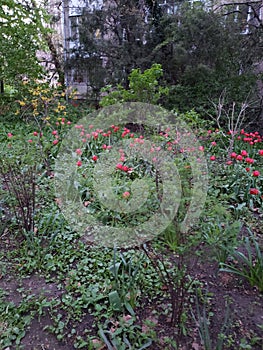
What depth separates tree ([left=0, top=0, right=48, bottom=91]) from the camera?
6047mm

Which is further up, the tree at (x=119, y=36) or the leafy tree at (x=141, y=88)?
the tree at (x=119, y=36)

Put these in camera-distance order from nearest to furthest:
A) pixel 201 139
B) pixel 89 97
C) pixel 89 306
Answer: pixel 89 306, pixel 201 139, pixel 89 97

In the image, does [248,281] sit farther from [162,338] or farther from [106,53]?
[106,53]

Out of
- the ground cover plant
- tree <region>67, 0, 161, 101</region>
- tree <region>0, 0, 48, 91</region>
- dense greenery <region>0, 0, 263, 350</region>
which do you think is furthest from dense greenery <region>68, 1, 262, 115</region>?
the ground cover plant

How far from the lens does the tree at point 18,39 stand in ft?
19.8

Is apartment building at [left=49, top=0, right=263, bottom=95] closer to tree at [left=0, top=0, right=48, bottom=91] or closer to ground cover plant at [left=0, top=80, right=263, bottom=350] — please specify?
tree at [left=0, top=0, right=48, bottom=91]

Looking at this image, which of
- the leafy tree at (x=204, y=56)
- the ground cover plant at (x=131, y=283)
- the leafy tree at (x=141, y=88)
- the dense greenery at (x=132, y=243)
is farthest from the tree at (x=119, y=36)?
the ground cover plant at (x=131, y=283)

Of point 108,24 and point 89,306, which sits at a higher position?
point 108,24

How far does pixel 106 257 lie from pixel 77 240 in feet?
1.13

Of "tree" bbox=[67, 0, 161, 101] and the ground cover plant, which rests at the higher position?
"tree" bbox=[67, 0, 161, 101]

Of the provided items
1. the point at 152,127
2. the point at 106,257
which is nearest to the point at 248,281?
the point at 106,257

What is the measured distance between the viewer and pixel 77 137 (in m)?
4.07

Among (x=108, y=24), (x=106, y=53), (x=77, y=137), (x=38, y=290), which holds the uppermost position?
(x=108, y=24)

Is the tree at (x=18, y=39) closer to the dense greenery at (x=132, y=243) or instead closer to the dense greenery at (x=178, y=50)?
the dense greenery at (x=178, y=50)
